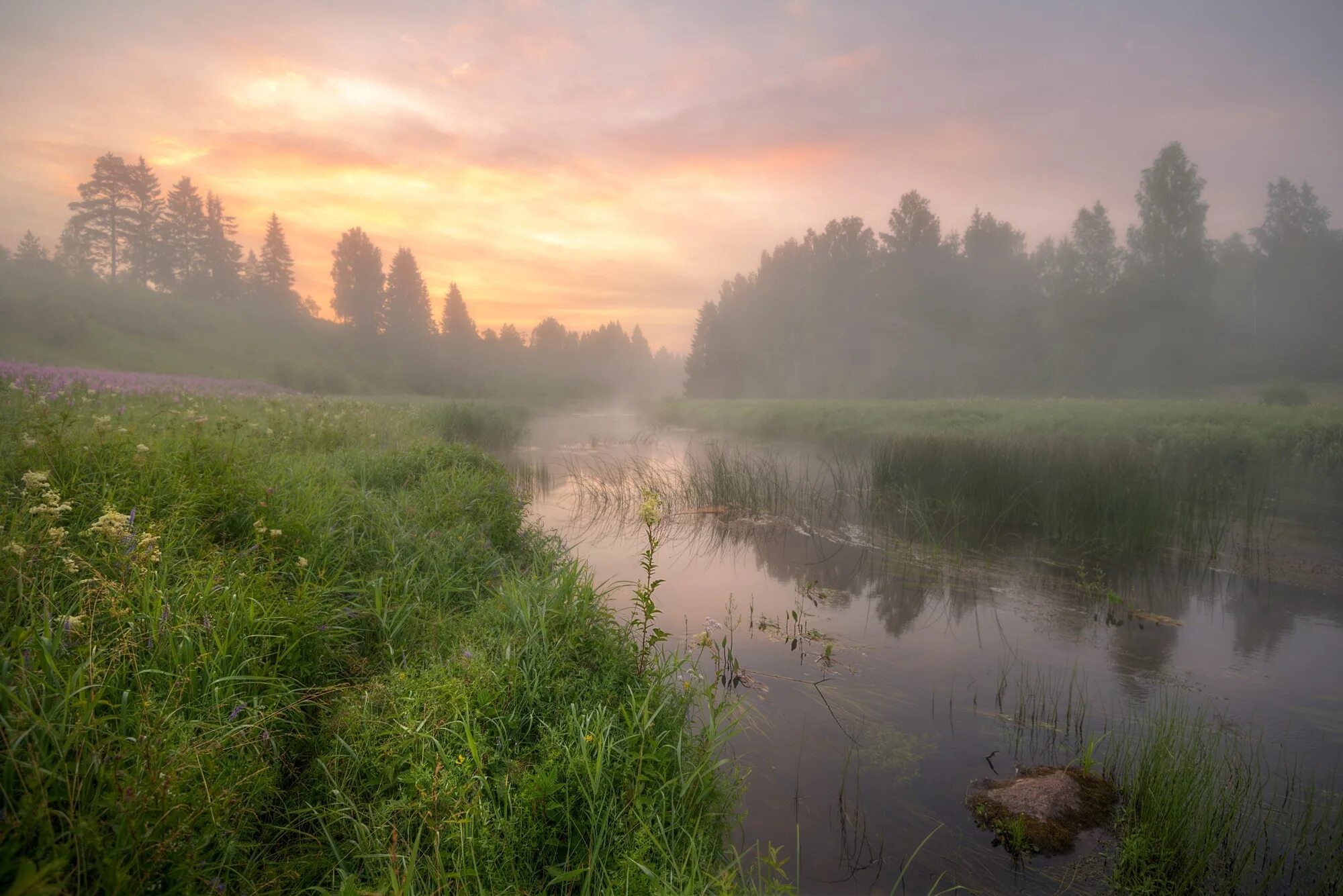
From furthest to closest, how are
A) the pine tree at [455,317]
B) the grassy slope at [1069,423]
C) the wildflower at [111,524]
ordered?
1. the pine tree at [455,317]
2. the grassy slope at [1069,423]
3. the wildflower at [111,524]

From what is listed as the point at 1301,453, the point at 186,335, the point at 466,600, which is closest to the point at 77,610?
the point at 466,600

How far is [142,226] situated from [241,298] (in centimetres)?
1065

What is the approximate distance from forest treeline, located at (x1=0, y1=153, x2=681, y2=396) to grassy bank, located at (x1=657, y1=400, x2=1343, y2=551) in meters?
40.8

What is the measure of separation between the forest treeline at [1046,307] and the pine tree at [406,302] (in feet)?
122

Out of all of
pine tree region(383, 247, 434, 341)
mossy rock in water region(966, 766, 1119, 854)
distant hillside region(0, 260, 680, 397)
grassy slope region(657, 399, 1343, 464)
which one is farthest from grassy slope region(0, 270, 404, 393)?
mossy rock in water region(966, 766, 1119, 854)

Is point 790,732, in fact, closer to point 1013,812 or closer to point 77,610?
point 1013,812

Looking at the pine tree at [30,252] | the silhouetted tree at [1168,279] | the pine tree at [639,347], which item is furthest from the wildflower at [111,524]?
the pine tree at [639,347]

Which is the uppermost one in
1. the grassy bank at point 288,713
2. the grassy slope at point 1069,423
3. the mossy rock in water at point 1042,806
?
the grassy slope at point 1069,423

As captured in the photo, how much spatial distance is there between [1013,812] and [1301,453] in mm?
13499

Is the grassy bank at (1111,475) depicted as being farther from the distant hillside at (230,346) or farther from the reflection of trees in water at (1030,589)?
the distant hillside at (230,346)

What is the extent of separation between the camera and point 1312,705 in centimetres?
449

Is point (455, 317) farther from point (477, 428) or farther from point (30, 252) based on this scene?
point (477, 428)

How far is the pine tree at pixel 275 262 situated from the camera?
6706cm

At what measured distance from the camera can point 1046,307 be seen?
135ft
